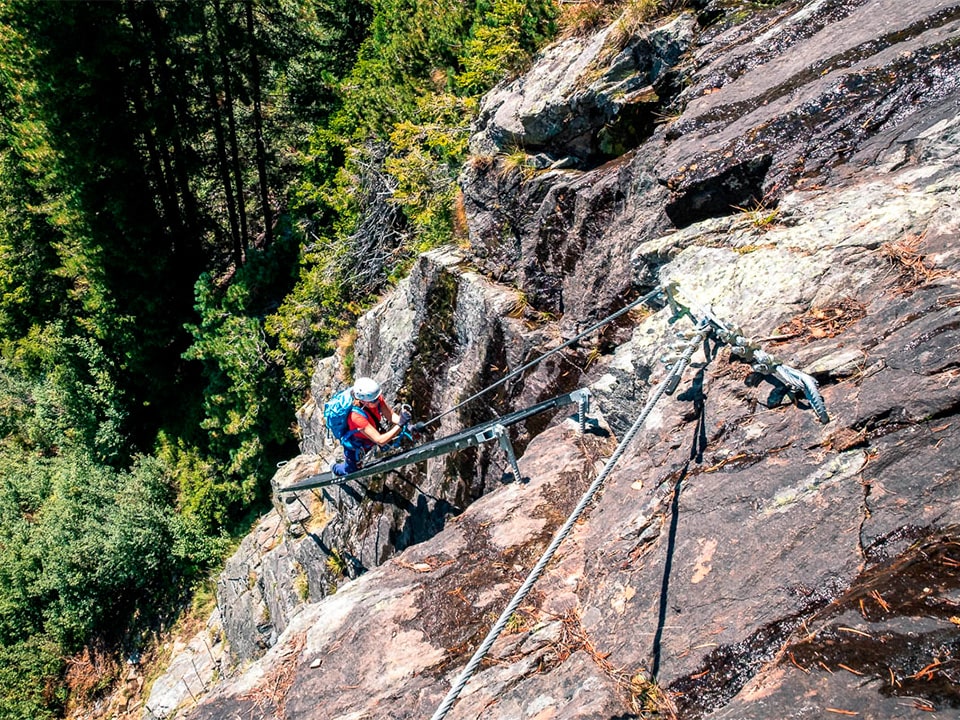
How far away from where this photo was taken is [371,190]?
509 inches

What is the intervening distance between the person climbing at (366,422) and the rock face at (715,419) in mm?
924

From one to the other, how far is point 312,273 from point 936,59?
37.9ft

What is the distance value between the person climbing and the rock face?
924 mm

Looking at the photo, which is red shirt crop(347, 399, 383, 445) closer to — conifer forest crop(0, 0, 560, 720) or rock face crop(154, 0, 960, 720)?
rock face crop(154, 0, 960, 720)

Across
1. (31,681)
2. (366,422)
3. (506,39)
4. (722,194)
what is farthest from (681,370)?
(31,681)

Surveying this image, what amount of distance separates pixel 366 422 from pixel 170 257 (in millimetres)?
14483

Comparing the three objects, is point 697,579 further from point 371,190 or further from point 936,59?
point 371,190

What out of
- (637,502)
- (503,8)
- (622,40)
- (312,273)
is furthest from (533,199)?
(312,273)

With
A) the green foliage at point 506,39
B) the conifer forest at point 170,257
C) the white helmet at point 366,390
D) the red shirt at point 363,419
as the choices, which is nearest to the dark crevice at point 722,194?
the white helmet at point 366,390

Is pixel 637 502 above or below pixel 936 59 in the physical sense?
below

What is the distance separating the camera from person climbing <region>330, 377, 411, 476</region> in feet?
24.0

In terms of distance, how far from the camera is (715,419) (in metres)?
4.31

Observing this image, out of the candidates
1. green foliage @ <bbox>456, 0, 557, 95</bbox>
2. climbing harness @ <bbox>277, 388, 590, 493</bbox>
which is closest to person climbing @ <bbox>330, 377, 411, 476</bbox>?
climbing harness @ <bbox>277, 388, 590, 493</bbox>

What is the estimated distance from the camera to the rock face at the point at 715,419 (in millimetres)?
3117
